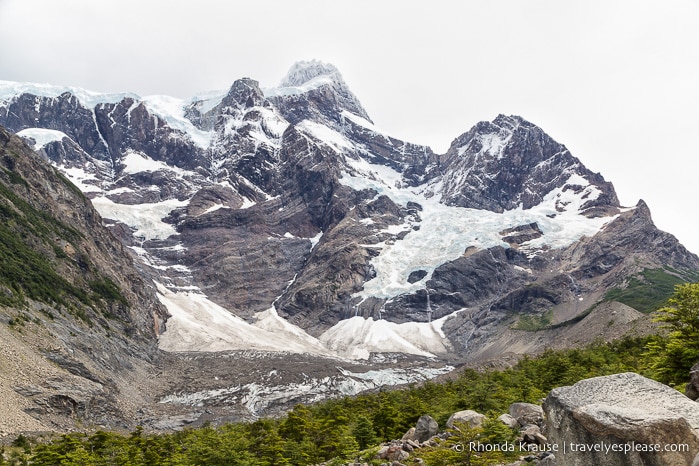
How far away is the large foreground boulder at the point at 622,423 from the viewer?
451 inches

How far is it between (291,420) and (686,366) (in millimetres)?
28237

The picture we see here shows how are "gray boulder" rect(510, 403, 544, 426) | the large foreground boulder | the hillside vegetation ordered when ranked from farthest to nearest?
the hillside vegetation, "gray boulder" rect(510, 403, 544, 426), the large foreground boulder

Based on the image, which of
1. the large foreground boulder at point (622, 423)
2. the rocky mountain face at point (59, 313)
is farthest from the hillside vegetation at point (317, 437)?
the rocky mountain face at point (59, 313)

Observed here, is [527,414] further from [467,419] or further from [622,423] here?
[622,423]

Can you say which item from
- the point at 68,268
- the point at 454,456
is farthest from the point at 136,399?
the point at 454,456

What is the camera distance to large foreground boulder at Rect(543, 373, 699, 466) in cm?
1145

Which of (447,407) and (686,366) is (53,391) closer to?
(447,407)

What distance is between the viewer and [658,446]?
1145cm

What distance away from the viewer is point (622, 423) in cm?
1189

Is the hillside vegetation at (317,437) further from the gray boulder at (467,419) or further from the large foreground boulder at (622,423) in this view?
the large foreground boulder at (622,423)

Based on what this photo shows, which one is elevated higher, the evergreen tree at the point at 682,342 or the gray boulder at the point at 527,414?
the evergreen tree at the point at 682,342

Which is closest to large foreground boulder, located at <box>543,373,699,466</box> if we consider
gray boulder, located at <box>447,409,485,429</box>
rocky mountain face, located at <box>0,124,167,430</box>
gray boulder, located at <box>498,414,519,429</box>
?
gray boulder, located at <box>498,414,519,429</box>

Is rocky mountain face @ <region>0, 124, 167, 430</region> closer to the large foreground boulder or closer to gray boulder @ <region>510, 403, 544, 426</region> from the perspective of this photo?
gray boulder @ <region>510, 403, 544, 426</region>

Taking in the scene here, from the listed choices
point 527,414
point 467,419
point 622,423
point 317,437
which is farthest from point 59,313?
point 622,423
